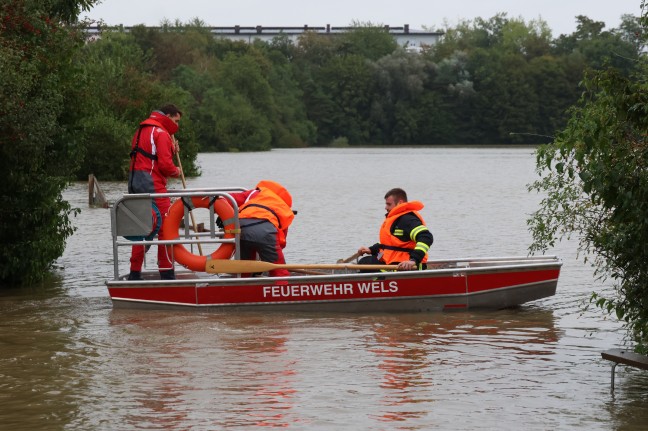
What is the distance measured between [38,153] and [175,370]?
532 cm

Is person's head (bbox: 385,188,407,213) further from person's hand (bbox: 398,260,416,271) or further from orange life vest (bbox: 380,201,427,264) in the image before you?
person's hand (bbox: 398,260,416,271)

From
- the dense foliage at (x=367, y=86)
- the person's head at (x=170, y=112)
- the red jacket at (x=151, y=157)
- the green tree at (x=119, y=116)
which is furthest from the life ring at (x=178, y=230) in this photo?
the dense foliage at (x=367, y=86)

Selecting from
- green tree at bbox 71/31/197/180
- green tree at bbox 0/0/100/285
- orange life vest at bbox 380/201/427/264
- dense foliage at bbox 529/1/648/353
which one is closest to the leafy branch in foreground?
dense foliage at bbox 529/1/648/353

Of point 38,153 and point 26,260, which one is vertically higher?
point 38,153

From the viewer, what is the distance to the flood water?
8867mm

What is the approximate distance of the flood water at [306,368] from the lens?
8.87 metres

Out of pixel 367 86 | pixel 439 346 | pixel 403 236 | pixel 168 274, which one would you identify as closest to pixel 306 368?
pixel 439 346

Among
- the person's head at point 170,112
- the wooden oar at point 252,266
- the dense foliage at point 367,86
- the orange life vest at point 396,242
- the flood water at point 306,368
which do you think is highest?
the dense foliage at point 367,86

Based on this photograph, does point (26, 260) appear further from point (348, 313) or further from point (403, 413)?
point (403, 413)

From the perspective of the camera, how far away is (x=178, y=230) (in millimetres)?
14055

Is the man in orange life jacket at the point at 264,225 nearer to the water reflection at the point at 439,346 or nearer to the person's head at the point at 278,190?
the person's head at the point at 278,190

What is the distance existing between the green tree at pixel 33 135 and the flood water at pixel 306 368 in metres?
0.56

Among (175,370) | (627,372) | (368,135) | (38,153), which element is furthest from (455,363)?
(368,135)

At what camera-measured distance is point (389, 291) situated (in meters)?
13.6
